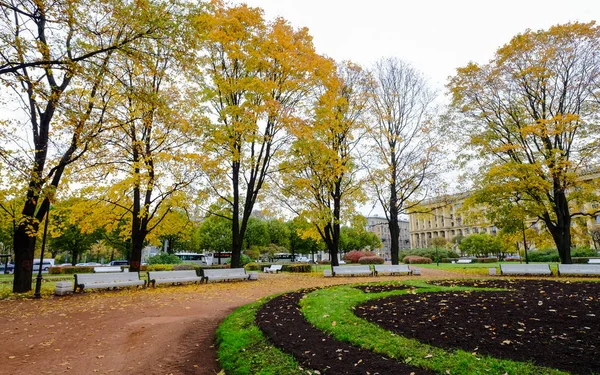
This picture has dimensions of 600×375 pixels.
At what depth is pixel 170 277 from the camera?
16016 millimetres

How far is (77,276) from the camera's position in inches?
540

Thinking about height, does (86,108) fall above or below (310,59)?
below

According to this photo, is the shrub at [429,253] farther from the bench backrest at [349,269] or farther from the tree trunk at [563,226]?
the bench backrest at [349,269]

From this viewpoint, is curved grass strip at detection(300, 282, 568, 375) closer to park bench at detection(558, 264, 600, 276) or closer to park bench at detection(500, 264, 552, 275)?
park bench at detection(500, 264, 552, 275)

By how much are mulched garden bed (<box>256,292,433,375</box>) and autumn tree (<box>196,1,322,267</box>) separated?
10821 millimetres

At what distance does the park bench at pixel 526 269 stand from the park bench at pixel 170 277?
55.0 ft

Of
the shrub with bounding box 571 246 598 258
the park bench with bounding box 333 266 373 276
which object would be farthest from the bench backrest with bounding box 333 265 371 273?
the shrub with bounding box 571 246 598 258

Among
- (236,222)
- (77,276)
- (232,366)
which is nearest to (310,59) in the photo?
(236,222)

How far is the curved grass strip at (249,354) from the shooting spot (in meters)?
4.72

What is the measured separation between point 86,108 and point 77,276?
676cm

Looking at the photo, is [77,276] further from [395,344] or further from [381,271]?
[381,271]

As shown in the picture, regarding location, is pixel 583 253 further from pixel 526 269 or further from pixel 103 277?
pixel 103 277

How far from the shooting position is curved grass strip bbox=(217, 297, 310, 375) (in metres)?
4.72

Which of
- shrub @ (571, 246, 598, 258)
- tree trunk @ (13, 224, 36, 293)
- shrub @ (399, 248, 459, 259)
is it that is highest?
tree trunk @ (13, 224, 36, 293)
